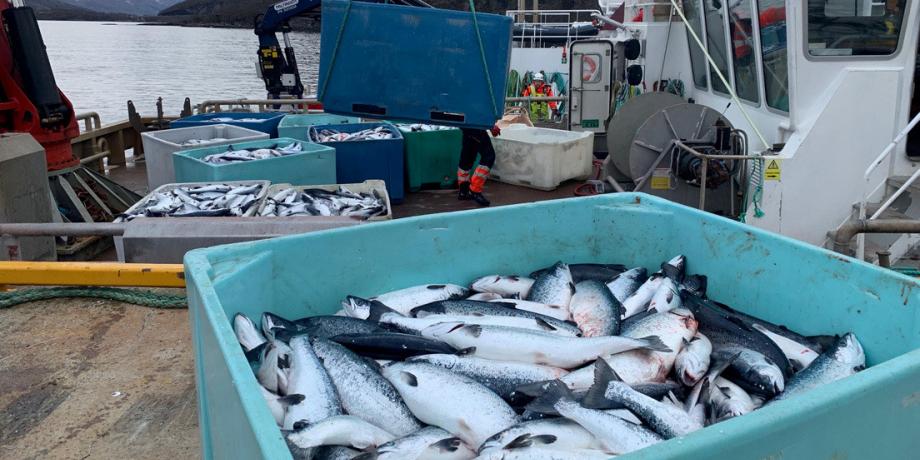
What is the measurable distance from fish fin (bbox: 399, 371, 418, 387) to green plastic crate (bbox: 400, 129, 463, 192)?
739 centimetres

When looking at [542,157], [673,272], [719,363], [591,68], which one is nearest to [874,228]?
[673,272]

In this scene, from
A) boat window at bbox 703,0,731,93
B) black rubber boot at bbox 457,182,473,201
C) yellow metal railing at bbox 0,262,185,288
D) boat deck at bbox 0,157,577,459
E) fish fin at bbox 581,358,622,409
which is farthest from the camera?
black rubber boot at bbox 457,182,473,201

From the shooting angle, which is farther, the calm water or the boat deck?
the calm water

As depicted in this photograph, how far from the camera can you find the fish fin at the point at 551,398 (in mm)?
1935

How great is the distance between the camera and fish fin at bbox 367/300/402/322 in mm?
2570

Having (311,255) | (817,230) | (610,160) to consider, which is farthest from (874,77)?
(311,255)

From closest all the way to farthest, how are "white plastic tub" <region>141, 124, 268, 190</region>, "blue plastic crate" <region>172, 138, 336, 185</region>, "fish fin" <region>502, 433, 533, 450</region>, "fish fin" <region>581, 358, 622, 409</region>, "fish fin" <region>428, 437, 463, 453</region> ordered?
→ "fish fin" <region>502, 433, 533, 450</region>
"fish fin" <region>428, 437, 463, 453</region>
"fish fin" <region>581, 358, 622, 409</region>
"blue plastic crate" <region>172, 138, 336, 185</region>
"white plastic tub" <region>141, 124, 268, 190</region>

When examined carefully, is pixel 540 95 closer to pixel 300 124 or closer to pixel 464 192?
pixel 300 124

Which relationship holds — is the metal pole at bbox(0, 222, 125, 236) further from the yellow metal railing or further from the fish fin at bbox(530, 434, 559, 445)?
the fish fin at bbox(530, 434, 559, 445)

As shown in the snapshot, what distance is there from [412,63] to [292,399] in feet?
14.7

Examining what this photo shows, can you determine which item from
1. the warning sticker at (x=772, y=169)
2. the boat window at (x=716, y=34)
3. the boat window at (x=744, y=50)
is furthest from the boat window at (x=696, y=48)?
the warning sticker at (x=772, y=169)

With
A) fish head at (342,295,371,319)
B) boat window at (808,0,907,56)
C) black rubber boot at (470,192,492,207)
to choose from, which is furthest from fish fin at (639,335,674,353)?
black rubber boot at (470,192,492,207)

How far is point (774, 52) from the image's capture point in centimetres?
650

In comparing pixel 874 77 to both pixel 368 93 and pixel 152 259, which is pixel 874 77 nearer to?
pixel 368 93
